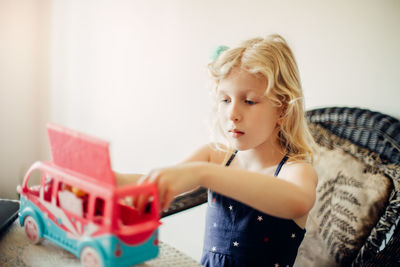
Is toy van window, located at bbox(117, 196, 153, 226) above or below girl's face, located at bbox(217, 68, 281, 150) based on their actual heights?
below

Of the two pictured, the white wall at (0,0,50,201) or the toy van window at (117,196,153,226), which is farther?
the white wall at (0,0,50,201)

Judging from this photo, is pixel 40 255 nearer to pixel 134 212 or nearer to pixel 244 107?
pixel 134 212

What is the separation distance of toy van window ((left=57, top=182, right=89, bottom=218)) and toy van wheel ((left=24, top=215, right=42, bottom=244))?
7 centimetres

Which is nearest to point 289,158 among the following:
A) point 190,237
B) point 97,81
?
point 190,237

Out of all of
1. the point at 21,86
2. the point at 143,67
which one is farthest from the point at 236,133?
the point at 21,86

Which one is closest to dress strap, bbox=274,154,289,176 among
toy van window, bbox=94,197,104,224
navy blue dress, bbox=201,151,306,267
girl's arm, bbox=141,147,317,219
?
navy blue dress, bbox=201,151,306,267

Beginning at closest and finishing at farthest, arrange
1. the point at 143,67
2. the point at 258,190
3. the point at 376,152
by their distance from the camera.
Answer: the point at 258,190 → the point at 376,152 → the point at 143,67

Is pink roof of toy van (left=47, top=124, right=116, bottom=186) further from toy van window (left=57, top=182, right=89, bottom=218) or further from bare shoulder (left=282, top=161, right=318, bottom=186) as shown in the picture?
bare shoulder (left=282, top=161, right=318, bottom=186)

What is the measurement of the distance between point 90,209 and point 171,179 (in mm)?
108

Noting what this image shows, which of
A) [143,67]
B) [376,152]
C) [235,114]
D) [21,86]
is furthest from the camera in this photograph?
[21,86]

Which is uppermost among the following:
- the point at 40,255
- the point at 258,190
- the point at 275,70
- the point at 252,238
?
the point at 275,70

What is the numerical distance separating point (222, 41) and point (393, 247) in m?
0.91

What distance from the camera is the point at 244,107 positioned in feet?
2.55

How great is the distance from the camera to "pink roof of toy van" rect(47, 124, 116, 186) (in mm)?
476
